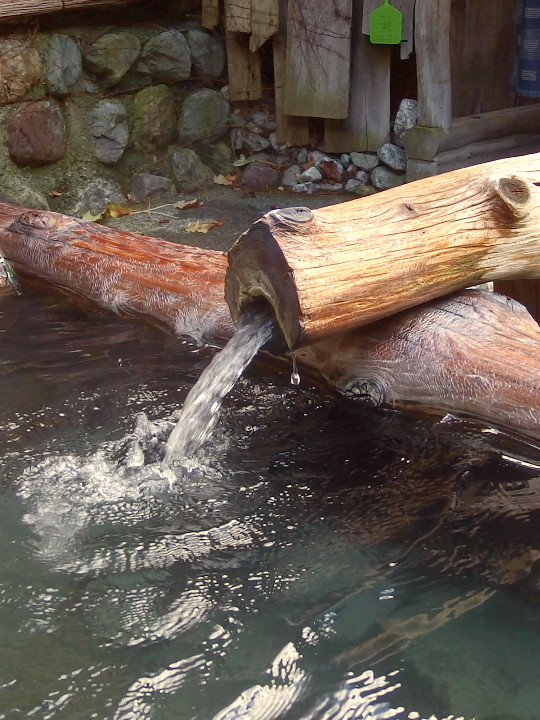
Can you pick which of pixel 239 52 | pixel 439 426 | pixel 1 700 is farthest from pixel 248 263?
pixel 239 52

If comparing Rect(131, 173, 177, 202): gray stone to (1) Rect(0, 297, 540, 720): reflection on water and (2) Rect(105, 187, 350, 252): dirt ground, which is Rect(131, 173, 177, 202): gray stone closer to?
(2) Rect(105, 187, 350, 252): dirt ground

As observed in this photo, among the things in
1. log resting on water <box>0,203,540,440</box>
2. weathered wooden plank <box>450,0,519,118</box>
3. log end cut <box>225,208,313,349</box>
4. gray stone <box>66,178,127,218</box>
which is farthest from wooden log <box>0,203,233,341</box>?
weathered wooden plank <box>450,0,519,118</box>

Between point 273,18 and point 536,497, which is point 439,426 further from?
point 273,18

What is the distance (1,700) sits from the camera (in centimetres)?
197

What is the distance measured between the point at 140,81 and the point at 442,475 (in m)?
4.75

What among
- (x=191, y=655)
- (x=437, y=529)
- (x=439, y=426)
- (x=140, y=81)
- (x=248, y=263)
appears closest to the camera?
(x=191, y=655)

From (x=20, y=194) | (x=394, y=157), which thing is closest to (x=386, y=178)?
(x=394, y=157)

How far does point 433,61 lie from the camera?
5.89 metres

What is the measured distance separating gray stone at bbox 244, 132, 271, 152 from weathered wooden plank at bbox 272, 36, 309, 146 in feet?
0.46

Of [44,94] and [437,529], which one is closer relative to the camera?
[437,529]

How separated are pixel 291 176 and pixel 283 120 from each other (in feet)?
1.47

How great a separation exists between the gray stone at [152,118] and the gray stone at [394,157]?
1.67 meters

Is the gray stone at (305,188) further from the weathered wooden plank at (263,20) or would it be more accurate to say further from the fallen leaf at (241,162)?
the weathered wooden plank at (263,20)

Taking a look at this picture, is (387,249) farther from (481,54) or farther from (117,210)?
(481,54)
